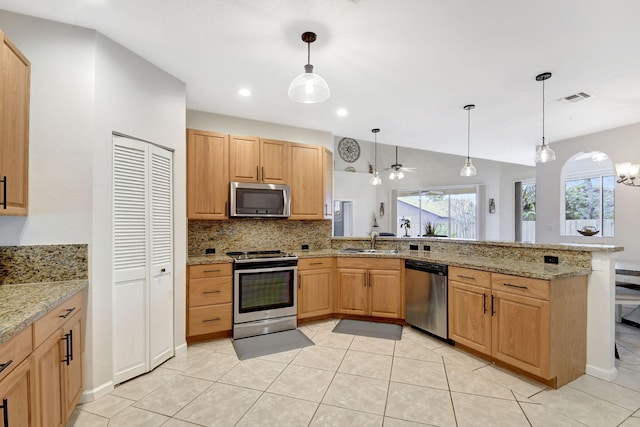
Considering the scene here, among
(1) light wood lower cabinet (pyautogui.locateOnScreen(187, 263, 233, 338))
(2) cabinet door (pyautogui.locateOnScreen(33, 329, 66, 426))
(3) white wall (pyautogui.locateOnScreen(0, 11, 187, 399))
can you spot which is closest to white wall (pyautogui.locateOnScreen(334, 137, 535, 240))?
(1) light wood lower cabinet (pyautogui.locateOnScreen(187, 263, 233, 338))

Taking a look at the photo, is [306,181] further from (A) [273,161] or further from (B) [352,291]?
(B) [352,291]

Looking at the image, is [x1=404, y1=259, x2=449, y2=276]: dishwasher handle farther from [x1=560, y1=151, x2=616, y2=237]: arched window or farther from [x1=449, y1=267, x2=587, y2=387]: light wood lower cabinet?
[x1=560, y1=151, x2=616, y2=237]: arched window

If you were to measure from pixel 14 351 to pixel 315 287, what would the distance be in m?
2.80

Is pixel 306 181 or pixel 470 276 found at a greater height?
pixel 306 181

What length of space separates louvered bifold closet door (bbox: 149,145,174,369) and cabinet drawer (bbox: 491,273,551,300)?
2937 millimetres

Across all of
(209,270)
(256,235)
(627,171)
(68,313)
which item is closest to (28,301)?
(68,313)

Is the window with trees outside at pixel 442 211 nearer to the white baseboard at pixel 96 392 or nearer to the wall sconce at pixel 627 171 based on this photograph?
A: the wall sconce at pixel 627 171

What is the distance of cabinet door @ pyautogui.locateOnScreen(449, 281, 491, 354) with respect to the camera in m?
2.66

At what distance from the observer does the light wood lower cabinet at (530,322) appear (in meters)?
2.23

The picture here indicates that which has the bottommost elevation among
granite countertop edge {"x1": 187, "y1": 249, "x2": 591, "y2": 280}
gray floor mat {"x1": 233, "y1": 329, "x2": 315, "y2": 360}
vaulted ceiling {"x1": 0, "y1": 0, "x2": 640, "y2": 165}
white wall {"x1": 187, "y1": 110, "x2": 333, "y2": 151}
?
gray floor mat {"x1": 233, "y1": 329, "x2": 315, "y2": 360}

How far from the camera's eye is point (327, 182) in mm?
4285

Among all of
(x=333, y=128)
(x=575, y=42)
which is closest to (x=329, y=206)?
(x=333, y=128)

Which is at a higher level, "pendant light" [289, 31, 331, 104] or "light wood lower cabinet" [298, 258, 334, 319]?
"pendant light" [289, 31, 331, 104]

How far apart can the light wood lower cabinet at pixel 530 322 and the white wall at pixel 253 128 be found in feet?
8.98
